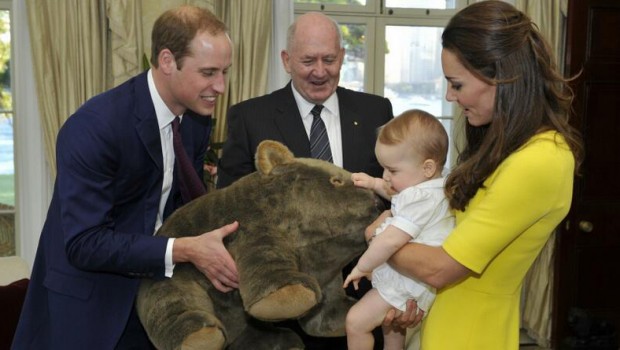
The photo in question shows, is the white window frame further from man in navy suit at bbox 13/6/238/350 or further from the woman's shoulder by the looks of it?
the woman's shoulder

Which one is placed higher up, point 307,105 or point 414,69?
point 414,69

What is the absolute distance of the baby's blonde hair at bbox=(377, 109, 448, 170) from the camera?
5.84 feet

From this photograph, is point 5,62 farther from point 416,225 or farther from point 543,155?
point 543,155

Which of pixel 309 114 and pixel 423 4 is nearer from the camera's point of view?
pixel 309 114

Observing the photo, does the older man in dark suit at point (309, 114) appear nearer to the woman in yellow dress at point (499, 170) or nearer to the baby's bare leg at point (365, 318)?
the baby's bare leg at point (365, 318)

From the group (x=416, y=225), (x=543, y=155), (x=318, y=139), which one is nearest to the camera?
(x=543, y=155)

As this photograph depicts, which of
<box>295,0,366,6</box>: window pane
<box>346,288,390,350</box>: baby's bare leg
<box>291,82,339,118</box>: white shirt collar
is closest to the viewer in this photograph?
<box>346,288,390,350</box>: baby's bare leg

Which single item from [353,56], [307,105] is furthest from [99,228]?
[353,56]

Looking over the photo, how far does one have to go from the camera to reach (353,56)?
15.8 ft

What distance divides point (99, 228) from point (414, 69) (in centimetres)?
352

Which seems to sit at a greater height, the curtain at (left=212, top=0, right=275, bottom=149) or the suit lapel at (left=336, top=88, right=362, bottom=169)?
the curtain at (left=212, top=0, right=275, bottom=149)

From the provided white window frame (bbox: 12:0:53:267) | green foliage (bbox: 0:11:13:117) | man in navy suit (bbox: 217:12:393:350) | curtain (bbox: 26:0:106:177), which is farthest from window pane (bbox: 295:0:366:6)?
man in navy suit (bbox: 217:12:393:350)

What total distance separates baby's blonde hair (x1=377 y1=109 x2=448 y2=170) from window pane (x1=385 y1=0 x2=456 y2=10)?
3.14m

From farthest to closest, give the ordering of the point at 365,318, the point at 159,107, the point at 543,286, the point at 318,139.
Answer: the point at 543,286 < the point at 318,139 < the point at 159,107 < the point at 365,318
